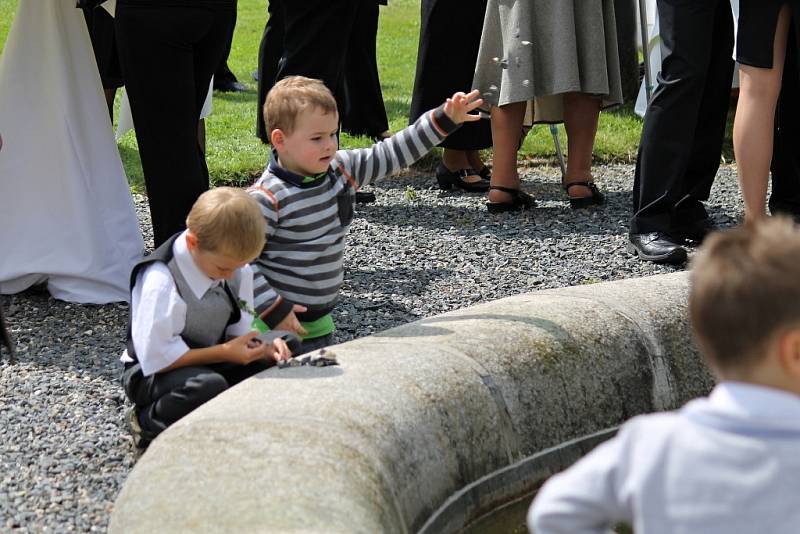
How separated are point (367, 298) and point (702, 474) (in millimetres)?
2961

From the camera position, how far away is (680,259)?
4.69 m

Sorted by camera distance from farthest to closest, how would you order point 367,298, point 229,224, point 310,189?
→ 1. point 367,298
2. point 310,189
3. point 229,224

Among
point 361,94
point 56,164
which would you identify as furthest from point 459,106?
point 361,94

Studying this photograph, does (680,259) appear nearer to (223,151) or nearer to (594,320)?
(594,320)

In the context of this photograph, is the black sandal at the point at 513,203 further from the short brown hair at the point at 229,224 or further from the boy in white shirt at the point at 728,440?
the boy in white shirt at the point at 728,440

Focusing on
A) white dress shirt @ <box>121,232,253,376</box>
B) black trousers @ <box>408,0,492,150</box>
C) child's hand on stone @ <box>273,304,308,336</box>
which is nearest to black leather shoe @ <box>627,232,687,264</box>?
black trousers @ <box>408,0,492,150</box>

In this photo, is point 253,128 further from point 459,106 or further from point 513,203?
point 459,106

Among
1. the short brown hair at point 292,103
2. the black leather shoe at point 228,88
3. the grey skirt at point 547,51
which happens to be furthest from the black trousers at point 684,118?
the black leather shoe at point 228,88

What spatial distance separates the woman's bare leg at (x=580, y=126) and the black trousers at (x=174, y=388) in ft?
9.24

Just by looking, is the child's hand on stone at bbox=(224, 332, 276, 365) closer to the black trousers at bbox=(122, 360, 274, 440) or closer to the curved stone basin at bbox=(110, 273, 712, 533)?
the black trousers at bbox=(122, 360, 274, 440)

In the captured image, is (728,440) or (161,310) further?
(161,310)

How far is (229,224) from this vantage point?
114 inches

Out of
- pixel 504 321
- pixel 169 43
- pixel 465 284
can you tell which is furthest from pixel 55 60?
pixel 504 321

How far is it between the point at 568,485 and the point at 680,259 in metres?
3.20
